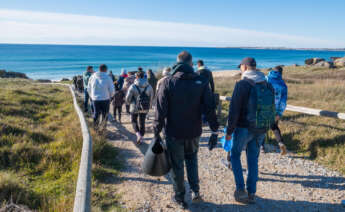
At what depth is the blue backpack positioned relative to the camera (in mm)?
3320

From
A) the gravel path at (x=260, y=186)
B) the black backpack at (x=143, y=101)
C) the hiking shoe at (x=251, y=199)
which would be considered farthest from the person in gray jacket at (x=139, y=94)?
the hiking shoe at (x=251, y=199)

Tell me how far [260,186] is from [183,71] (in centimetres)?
252

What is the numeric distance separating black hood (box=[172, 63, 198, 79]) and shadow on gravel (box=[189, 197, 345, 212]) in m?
1.86

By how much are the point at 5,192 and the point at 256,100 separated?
3588 mm

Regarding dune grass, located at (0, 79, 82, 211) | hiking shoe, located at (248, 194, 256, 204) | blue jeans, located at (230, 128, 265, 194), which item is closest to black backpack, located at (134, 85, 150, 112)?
dune grass, located at (0, 79, 82, 211)

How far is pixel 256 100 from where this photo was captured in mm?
3326

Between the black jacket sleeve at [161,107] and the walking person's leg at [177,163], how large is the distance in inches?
9.4

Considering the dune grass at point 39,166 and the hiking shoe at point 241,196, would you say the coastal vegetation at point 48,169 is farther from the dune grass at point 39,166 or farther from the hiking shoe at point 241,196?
the hiking shoe at point 241,196

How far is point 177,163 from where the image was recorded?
3.34 m

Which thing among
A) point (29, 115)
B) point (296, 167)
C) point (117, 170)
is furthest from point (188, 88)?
point (29, 115)

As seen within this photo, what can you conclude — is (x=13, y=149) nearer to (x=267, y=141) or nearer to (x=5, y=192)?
(x=5, y=192)

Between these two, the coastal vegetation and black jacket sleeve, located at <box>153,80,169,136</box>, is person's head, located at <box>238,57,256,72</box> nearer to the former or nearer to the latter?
black jacket sleeve, located at <box>153,80,169,136</box>

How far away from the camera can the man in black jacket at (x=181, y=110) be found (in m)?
3.08

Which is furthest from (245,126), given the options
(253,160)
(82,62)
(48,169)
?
(82,62)
